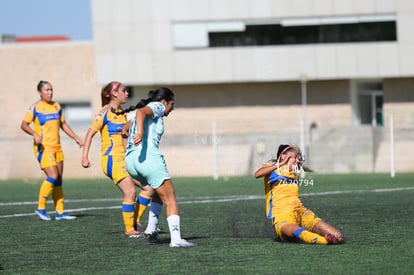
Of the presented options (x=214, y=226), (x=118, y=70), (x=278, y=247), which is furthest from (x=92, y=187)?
(x=118, y=70)

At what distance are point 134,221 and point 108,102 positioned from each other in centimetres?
159

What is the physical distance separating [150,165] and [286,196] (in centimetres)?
155

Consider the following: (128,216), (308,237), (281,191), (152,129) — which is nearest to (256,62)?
(128,216)

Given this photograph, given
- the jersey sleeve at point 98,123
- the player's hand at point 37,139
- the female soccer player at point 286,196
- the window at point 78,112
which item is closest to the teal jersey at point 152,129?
the female soccer player at point 286,196

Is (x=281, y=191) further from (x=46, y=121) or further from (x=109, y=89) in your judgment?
(x=46, y=121)

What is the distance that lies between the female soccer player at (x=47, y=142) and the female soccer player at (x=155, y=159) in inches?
166

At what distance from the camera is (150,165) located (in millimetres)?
10812

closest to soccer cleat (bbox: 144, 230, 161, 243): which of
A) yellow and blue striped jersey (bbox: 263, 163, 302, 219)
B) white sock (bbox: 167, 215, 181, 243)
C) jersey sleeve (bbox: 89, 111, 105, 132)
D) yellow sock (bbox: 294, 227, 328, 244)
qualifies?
white sock (bbox: 167, 215, 181, 243)

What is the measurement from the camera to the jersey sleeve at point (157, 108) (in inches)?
427

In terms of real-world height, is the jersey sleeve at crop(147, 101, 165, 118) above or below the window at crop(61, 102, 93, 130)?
above

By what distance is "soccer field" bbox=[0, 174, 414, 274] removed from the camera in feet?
30.2

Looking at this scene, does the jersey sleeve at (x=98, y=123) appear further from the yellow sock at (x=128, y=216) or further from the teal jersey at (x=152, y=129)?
the teal jersey at (x=152, y=129)

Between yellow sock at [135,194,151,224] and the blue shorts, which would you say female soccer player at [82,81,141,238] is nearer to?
yellow sock at [135,194,151,224]

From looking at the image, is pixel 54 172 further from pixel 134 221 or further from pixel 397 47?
pixel 397 47
